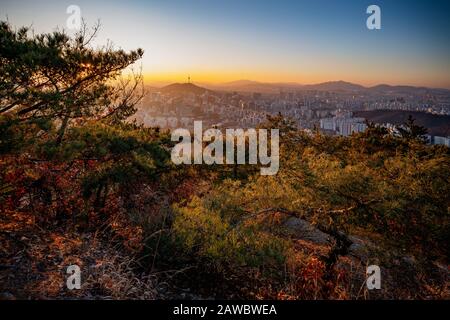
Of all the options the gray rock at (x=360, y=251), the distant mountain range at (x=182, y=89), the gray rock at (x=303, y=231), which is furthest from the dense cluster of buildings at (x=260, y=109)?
the gray rock at (x=360, y=251)

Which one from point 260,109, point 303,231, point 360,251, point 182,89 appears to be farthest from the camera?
point 182,89

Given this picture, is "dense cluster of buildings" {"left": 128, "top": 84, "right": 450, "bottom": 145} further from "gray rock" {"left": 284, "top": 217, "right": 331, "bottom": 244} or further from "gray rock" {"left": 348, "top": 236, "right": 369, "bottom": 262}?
"gray rock" {"left": 348, "top": 236, "right": 369, "bottom": 262}

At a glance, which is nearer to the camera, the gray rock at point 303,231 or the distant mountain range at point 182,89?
the gray rock at point 303,231

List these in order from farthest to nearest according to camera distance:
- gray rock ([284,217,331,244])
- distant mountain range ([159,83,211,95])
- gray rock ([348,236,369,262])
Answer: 1. distant mountain range ([159,83,211,95])
2. gray rock ([284,217,331,244])
3. gray rock ([348,236,369,262])

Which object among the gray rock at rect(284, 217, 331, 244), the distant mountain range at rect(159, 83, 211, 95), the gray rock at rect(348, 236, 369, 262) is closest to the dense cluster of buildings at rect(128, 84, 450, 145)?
the distant mountain range at rect(159, 83, 211, 95)

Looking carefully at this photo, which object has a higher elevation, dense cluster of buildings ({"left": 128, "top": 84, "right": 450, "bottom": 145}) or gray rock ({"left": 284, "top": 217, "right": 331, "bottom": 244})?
dense cluster of buildings ({"left": 128, "top": 84, "right": 450, "bottom": 145})

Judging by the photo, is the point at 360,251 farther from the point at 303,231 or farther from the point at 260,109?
the point at 260,109

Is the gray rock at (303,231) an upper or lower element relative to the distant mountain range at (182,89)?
lower

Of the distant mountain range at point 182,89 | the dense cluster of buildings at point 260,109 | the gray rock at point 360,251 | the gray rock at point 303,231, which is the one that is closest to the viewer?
the gray rock at point 360,251

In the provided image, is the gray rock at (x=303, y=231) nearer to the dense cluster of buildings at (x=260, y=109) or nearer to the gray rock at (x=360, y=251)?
the gray rock at (x=360, y=251)

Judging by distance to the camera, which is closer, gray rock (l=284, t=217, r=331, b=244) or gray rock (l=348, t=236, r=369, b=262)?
gray rock (l=348, t=236, r=369, b=262)

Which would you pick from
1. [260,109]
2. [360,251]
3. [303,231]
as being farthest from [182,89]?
[360,251]

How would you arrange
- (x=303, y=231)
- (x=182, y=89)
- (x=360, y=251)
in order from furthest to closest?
(x=182, y=89)
(x=303, y=231)
(x=360, y=251)
